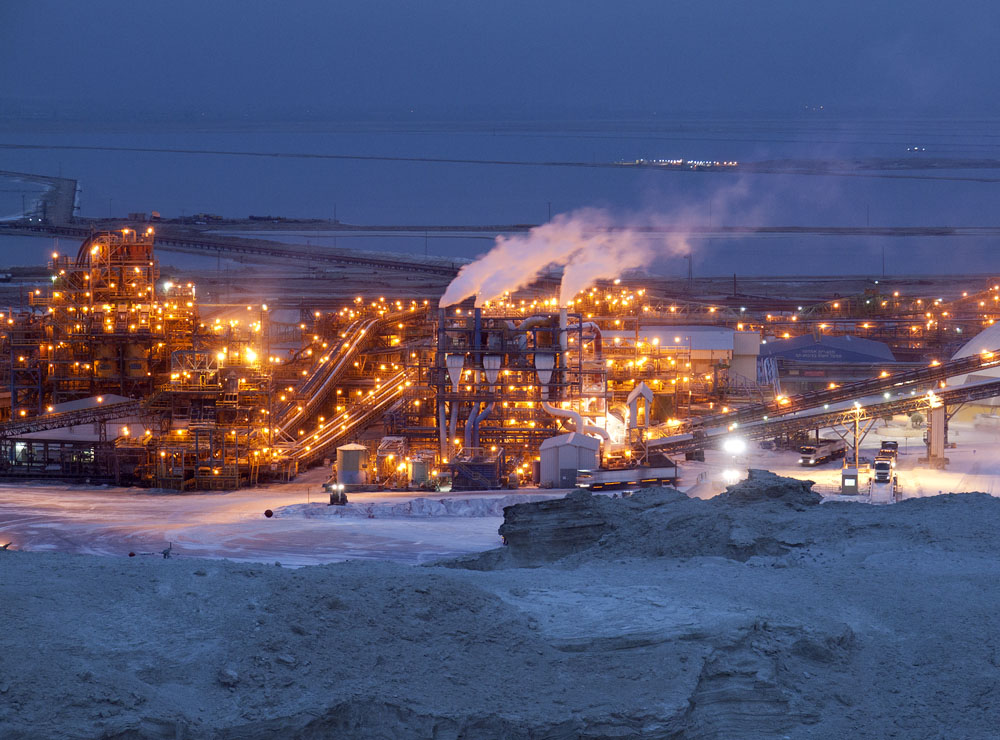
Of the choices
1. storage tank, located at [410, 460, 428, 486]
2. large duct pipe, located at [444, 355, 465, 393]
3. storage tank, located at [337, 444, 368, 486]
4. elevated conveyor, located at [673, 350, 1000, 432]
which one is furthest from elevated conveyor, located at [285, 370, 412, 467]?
elevated conveyor, located at [673, 350, 1000, 432]

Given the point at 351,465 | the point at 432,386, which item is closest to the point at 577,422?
the point at 432,386

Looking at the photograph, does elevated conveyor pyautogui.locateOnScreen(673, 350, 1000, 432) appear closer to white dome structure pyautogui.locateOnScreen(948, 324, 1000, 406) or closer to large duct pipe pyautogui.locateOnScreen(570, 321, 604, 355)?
white dome structure pyautogui.locateOnScreen(948, 324, 1000, 406)

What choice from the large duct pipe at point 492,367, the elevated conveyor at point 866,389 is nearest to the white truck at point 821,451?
the elevated conveyor at point 866,389

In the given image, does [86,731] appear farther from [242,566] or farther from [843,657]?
[843,657]

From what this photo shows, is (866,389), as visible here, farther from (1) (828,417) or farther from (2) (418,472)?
(2) (418,472)

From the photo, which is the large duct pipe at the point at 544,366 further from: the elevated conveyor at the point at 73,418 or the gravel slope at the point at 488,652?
the gravel slope at the point at 488,652

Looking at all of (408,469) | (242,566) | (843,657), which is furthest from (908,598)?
(408,469)
